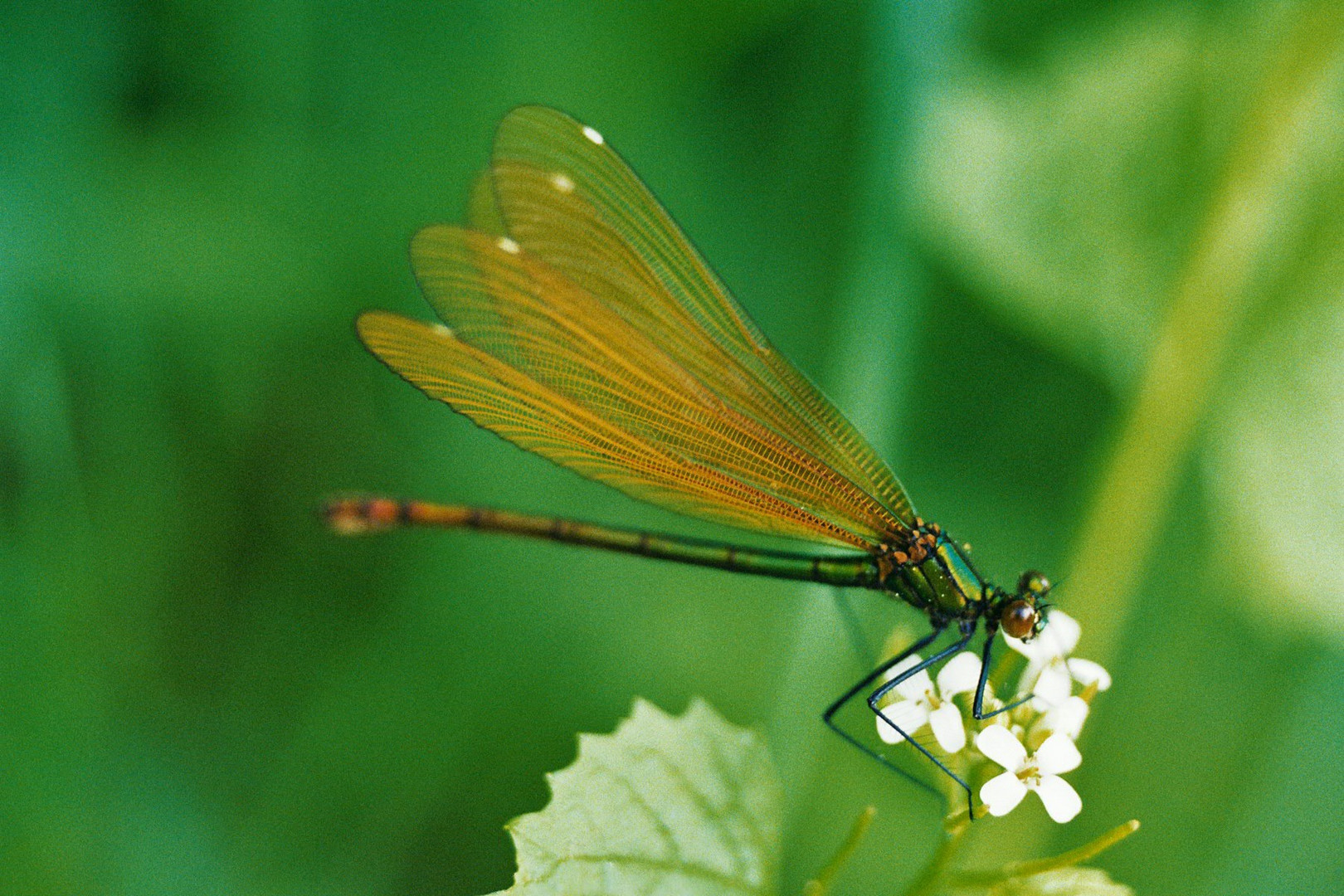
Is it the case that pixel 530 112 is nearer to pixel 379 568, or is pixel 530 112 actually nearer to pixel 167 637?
pixel 379 568

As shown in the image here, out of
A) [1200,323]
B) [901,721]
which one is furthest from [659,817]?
[1200,323]

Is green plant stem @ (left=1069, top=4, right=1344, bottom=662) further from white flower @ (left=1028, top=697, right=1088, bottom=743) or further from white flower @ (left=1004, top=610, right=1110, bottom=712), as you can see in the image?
white flower @ (left=1028, top=697, right=1088, bottom=743)

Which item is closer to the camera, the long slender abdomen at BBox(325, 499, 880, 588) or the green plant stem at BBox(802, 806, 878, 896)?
the green plant stem at BBox(802, 806, 878, 896)

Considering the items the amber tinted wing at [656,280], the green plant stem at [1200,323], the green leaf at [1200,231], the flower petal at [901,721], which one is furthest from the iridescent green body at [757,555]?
the green leaf at [1200,231]

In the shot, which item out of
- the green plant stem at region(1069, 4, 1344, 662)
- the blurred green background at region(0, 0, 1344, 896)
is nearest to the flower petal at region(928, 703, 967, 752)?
the blurred green background at region(0, 0, 1344, 896)

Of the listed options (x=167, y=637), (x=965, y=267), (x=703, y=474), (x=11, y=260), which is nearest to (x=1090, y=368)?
(x=965, y=267)

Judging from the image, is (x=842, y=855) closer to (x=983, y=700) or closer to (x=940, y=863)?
(x=940, y=863)
